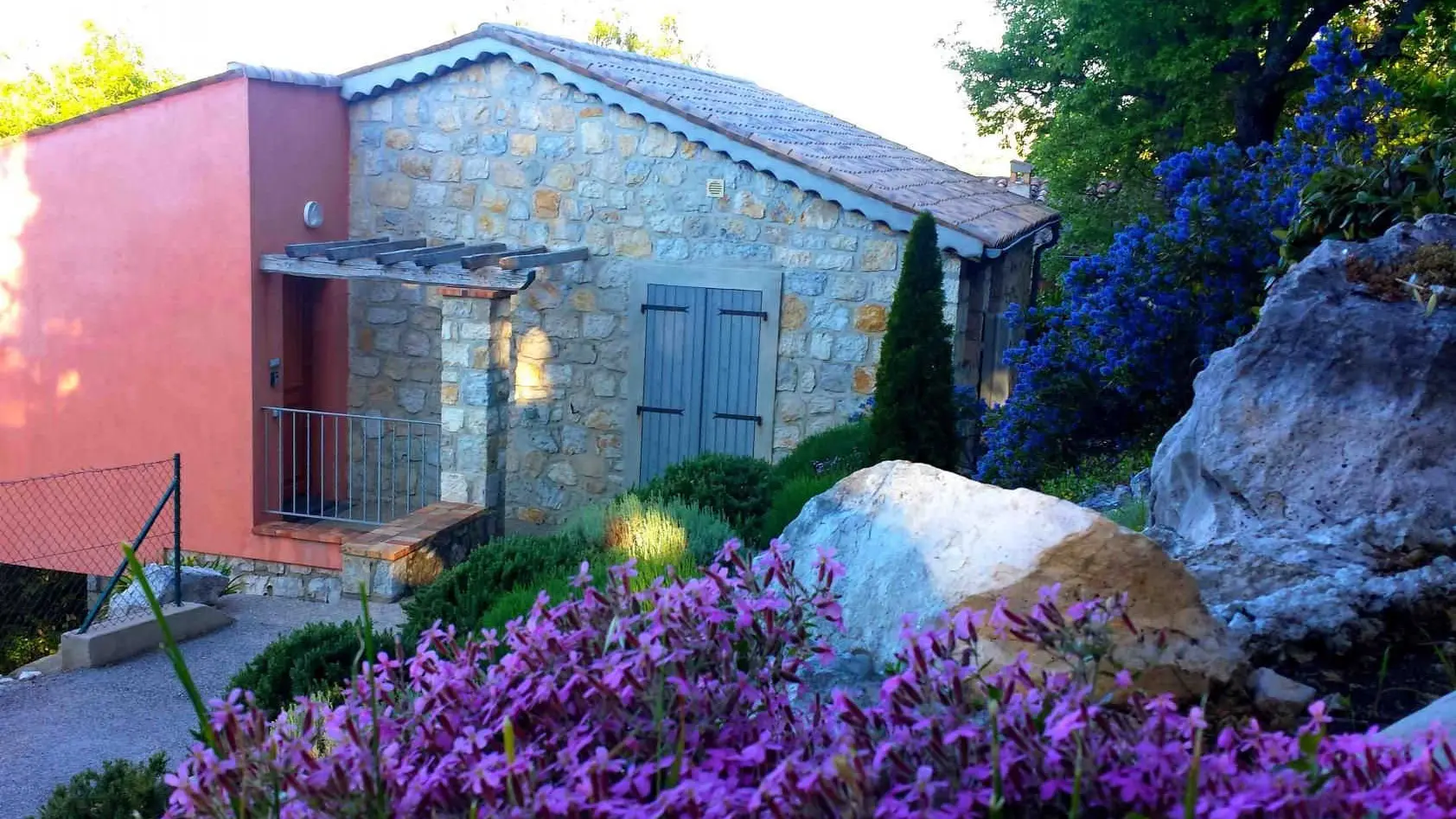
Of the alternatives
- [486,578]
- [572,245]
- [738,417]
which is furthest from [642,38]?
[486,578]

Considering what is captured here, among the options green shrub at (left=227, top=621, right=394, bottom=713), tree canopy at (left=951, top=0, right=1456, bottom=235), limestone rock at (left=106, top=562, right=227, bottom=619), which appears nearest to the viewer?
green shrub at (left=227, top=621, right=394, bottom=713)

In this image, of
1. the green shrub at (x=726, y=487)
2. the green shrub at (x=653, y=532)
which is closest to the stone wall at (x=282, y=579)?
the green shrub at (x=653, y=532)

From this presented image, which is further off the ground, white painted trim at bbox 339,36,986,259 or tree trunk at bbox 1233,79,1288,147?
tree trunk at bbox 1233,79,1288,147

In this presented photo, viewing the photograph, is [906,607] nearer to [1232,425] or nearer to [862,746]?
[862,746]

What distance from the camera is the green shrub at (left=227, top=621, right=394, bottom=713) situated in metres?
5.34

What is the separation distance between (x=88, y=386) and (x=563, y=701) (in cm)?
977

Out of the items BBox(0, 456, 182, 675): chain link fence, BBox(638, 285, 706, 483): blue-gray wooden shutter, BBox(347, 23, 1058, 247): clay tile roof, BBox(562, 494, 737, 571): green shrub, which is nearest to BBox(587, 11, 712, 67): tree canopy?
BBox(347, 23, 1058, 247): clay tile roof

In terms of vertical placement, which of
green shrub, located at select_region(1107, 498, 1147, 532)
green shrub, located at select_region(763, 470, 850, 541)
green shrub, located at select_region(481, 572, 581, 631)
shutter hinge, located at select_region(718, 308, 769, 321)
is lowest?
green shrub, located at select_region(481, 572, 581, 631)

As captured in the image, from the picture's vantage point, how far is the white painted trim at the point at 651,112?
931 centimetres

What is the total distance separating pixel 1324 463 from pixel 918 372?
4152 mm

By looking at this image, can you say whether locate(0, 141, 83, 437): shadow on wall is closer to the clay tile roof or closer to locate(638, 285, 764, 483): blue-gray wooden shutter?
the clay tile roof

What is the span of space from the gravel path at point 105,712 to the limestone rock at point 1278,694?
16.7ft

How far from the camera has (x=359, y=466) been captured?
11219 millimetres

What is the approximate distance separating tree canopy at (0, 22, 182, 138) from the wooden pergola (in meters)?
11.7
